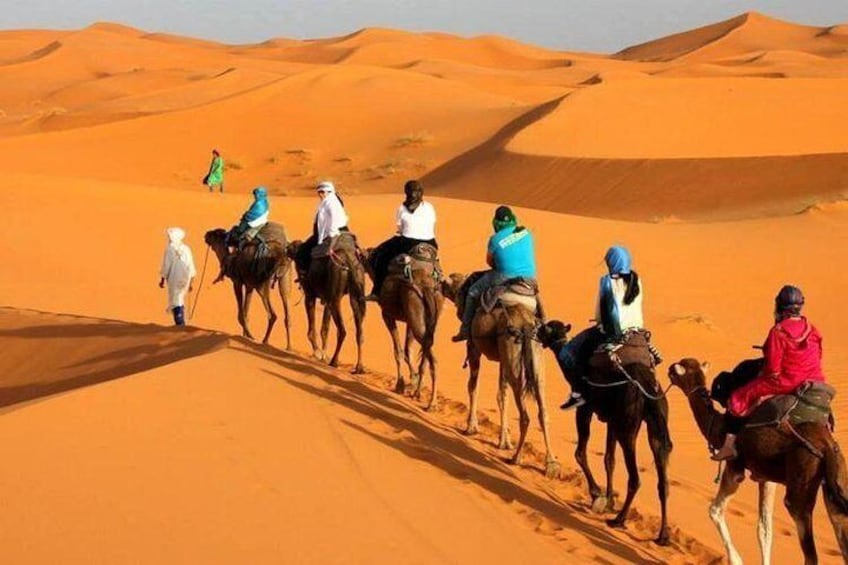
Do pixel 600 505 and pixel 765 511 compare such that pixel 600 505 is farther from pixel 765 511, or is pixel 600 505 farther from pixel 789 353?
pixel 789 353

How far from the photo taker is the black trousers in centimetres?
1346

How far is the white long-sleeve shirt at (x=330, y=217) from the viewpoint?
1459 cm

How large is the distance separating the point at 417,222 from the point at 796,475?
632 cm

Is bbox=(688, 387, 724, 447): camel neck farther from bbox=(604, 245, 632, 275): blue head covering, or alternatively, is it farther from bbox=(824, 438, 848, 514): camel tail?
bbox=(604, 245, 632, 275): blue head covering

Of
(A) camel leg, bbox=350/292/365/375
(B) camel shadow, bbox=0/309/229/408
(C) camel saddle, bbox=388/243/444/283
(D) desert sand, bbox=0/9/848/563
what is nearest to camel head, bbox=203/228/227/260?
(D) desert sand, bbox=0/9/848/563

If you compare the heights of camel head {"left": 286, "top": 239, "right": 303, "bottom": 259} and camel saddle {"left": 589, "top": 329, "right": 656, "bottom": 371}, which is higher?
camel head {"left": 286, "top": 239, "right": 303, "bottom": 259}

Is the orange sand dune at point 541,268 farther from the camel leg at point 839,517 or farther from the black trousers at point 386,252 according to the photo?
the camel leg at point 839,517

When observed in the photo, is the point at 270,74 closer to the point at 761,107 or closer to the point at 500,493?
the point at 761,107

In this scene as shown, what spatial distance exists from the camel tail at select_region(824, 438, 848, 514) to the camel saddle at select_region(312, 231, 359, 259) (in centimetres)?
785

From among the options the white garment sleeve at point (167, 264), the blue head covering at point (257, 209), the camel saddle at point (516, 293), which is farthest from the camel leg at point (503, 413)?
the white garment sleeve at point (167, 264)

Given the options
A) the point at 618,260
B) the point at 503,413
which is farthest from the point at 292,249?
the point at 618,260

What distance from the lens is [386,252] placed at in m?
13.7

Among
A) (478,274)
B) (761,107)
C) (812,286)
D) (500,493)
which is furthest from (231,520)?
(761,107)

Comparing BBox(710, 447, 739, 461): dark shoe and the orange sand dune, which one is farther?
the orange sand dune
